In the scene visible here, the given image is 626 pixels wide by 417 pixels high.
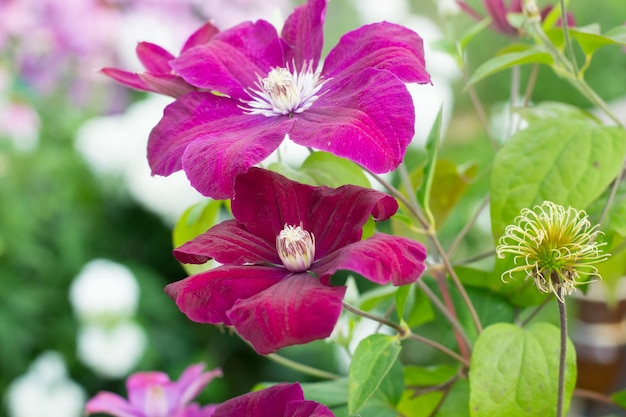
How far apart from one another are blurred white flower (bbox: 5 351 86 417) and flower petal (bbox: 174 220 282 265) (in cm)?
99

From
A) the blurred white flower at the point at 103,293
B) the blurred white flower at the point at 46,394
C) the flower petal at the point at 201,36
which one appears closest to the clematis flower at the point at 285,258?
the flower petal at the point at 201,36

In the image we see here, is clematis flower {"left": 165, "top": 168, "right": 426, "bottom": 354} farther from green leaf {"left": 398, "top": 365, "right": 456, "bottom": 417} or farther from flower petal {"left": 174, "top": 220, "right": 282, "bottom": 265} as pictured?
green leaf {"left": 398, "top": 365, "right": 456, "bottom": 417}

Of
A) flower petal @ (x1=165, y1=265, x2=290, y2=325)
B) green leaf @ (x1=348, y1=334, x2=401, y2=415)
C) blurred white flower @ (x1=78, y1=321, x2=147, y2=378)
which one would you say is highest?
flower petal @ (x1=165, y1=265, x2=290, y2=325)

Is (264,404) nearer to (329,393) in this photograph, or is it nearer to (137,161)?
(329,393)

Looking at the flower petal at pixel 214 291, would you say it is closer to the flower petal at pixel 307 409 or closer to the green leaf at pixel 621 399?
the flower petal at pixel 307 409

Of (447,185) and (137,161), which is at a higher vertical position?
(447,185)

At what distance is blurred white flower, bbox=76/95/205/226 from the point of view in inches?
47.8

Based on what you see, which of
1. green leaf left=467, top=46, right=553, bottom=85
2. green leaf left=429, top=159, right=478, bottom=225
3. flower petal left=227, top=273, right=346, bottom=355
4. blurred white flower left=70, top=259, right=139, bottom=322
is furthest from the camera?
blurred white flower left=70, top=259, right=139, bottom=322

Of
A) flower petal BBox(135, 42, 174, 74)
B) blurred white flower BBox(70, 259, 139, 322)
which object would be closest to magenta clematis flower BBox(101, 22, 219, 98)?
flower petal BBox(135, 42, 174, 74)

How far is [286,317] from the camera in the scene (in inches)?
10.3

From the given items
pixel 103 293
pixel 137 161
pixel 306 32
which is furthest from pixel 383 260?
pixel 137 161

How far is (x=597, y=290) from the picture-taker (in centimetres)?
129

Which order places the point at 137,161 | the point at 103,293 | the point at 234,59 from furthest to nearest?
1. the point at 137,161
2. the point at 103,293
3. the point at 234,59

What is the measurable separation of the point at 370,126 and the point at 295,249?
5cm
